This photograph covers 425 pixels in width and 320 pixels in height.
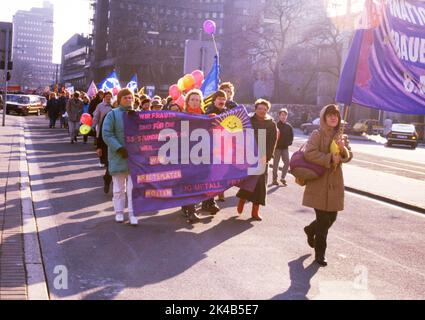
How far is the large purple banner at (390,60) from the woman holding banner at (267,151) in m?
3.15

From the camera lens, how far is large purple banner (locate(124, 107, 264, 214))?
8.31 meters

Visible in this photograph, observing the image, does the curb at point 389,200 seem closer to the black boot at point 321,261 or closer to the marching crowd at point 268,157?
the marching crowd at point 268,157

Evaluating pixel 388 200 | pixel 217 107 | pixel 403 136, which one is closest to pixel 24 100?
pixel 403 136

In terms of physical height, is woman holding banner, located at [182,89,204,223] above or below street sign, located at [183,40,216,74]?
below

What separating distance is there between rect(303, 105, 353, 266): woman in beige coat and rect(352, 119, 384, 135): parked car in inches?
1700

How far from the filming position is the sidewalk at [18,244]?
5.21 meters

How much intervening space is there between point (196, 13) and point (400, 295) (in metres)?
106

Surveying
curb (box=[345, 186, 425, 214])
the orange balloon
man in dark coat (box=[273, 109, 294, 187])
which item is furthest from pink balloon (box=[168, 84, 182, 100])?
curb (box=[345, 186, 425, 214])

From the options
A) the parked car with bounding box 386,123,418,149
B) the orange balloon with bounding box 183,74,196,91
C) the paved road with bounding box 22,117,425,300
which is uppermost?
the orange balloon with bounding box 183,74,196,91

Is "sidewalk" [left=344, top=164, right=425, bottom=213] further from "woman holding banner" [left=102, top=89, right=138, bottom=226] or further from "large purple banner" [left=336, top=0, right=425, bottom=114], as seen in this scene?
"woman holding banner" [left=102, top=89, right=138, bottom=226]

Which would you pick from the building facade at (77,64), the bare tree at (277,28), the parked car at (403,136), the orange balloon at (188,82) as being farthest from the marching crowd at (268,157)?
the building facade at (77,64)

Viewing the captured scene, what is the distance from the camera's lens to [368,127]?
2000 inches

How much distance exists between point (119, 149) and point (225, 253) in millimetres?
2116
